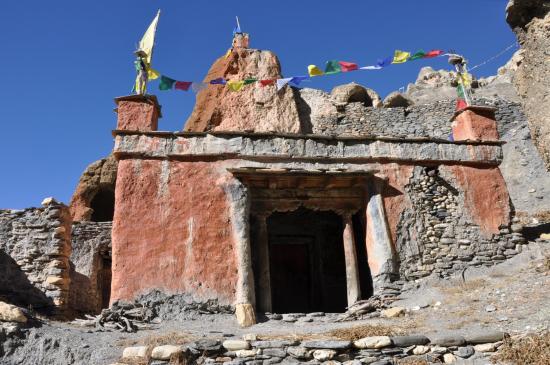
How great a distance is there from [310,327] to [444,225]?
159 inches

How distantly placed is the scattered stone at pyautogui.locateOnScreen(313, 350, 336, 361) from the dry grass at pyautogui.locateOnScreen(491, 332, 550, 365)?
6.82 feet

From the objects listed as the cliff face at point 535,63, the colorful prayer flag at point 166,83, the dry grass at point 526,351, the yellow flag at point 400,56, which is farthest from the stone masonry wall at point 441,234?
the colorful prayer flag at point 166,83

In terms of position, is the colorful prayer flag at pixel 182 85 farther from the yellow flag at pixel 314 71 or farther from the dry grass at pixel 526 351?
the dry grass at pixel 526 351

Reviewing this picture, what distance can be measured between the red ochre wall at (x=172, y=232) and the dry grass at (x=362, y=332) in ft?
8.54

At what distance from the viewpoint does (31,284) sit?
10.9m

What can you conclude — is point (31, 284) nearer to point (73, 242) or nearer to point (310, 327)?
point (73, 242)

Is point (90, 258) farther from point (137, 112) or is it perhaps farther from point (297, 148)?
point (297, 148)

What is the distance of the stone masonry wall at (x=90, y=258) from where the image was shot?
1516 centimetres

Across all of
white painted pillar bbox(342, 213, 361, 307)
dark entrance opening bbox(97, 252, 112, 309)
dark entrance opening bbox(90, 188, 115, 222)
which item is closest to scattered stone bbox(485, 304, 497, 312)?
white painted pillar bbox(342, 213, 361, 307)

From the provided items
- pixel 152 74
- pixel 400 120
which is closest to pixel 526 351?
pixel 152 74

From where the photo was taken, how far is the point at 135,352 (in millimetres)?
6914

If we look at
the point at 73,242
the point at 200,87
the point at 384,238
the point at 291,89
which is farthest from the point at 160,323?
the point at 291,89

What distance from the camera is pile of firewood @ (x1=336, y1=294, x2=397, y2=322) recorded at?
9.48m

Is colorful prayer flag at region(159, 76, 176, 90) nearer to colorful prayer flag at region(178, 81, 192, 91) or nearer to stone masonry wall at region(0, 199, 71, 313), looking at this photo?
colorful prayer flag at region(178, 81, 192, 91)
